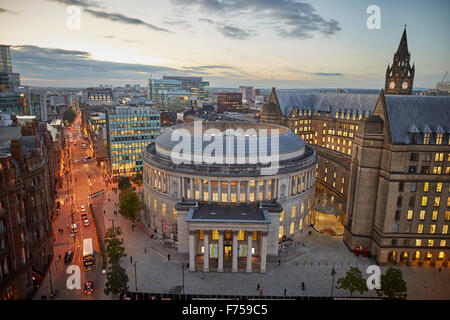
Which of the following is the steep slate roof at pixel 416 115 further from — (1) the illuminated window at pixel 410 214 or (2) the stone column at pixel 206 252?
(2) the stone column at pixel 206 252

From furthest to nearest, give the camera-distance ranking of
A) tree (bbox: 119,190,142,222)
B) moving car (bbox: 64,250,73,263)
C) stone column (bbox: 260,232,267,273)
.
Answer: tree (bbox: 119,190,142,222), moving car (bbox: 64,250,73,263), stone column (bbox: 260,232,267,273)

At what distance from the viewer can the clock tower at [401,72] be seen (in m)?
127

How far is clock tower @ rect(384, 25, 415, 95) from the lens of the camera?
417 feet

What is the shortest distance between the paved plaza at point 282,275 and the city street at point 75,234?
818cm

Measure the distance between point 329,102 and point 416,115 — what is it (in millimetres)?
67345

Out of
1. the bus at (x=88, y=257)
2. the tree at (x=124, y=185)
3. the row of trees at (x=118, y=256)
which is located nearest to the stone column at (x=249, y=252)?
the row of trees at (x=118, y=256)

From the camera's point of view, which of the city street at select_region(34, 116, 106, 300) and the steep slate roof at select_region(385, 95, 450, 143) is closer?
the city street at select_region(34, 116, 106, 300)

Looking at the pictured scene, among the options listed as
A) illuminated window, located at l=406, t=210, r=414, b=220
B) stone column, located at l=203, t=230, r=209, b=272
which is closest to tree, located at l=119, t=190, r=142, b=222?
stone column, located at l=203, t=230, r=209, b=272

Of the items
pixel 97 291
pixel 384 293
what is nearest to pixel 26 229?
pixel 97 291

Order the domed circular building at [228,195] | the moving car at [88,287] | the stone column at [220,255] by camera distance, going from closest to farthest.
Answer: the moving car at [88,287] < the stone column at [220,255] < the domed circular building at [228,195]

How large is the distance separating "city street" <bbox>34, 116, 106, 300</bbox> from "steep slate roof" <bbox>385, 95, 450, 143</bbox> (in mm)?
74400

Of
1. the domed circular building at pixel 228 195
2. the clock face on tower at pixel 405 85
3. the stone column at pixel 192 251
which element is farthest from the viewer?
the clock face on tower at pixel 405 85

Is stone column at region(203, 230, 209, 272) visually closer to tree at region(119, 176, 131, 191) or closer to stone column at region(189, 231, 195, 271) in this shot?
stone column at region(189, 231, 195, 271)

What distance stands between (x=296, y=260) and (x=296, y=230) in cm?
1279
